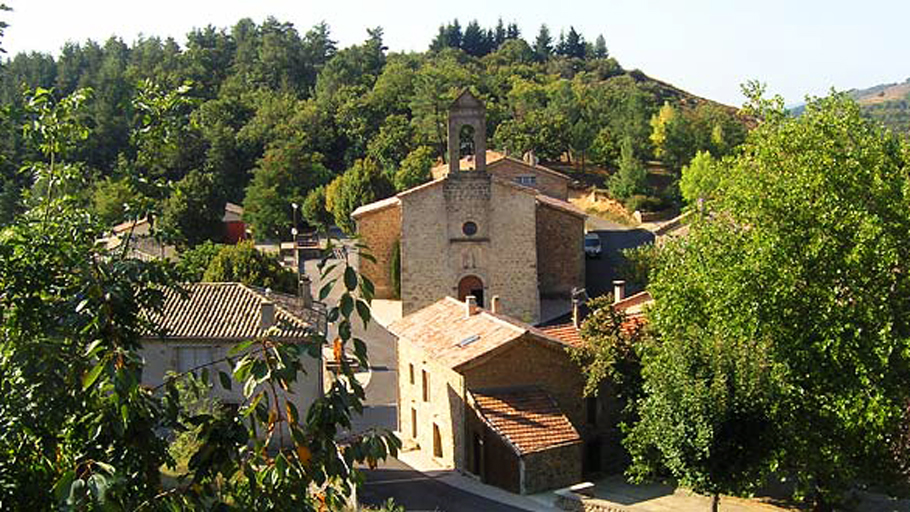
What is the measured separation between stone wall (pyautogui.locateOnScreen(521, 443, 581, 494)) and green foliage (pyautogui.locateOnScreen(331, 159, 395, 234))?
3766 centimetres

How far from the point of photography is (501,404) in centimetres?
2558

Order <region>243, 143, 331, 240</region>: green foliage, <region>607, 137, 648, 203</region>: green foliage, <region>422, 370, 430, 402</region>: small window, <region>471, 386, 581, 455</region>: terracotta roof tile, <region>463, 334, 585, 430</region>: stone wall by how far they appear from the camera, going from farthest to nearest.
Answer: <region>607, 137, 648, 203</region>: green foliage → <region>243, 143, 331, 240</region>: green foliage → <region>422, 370, 430, 402</region>: small window → <region>463, 334, 585, 430</region>: stone wall → <region>471, 386, 581, 455</region>: terracotta roof tile

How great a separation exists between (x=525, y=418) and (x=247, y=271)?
1925cm

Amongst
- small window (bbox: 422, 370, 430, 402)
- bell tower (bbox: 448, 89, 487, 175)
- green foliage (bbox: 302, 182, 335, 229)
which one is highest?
bell tower (bbox: 448, 89, 487, 175)

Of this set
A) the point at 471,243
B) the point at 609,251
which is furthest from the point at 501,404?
the point at 609,251

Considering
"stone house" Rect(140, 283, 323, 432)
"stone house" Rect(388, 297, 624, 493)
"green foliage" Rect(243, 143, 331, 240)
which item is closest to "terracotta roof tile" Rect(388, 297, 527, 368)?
"stone house" Rect(388, 297, 624, 493)

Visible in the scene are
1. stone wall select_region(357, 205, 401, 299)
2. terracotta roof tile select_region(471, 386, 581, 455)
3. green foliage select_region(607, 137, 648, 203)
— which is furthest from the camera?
green foliage select_region(607, 137, 648, 203)

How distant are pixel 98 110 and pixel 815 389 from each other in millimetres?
71266

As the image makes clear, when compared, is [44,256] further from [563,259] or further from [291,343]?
[563,259]

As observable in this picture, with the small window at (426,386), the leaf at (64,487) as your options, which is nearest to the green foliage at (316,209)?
the small window at (426,386)

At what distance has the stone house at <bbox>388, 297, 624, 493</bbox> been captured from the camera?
80.4 feet

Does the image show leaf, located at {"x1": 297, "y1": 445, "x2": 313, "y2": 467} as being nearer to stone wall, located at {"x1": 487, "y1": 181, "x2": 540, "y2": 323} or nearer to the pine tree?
stone wall, located at {"x1": 487, "y1": 181, "x2": 540, "y2": 323}

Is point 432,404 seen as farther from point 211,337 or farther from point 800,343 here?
point 800,343

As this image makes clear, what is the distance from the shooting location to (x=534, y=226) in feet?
140
